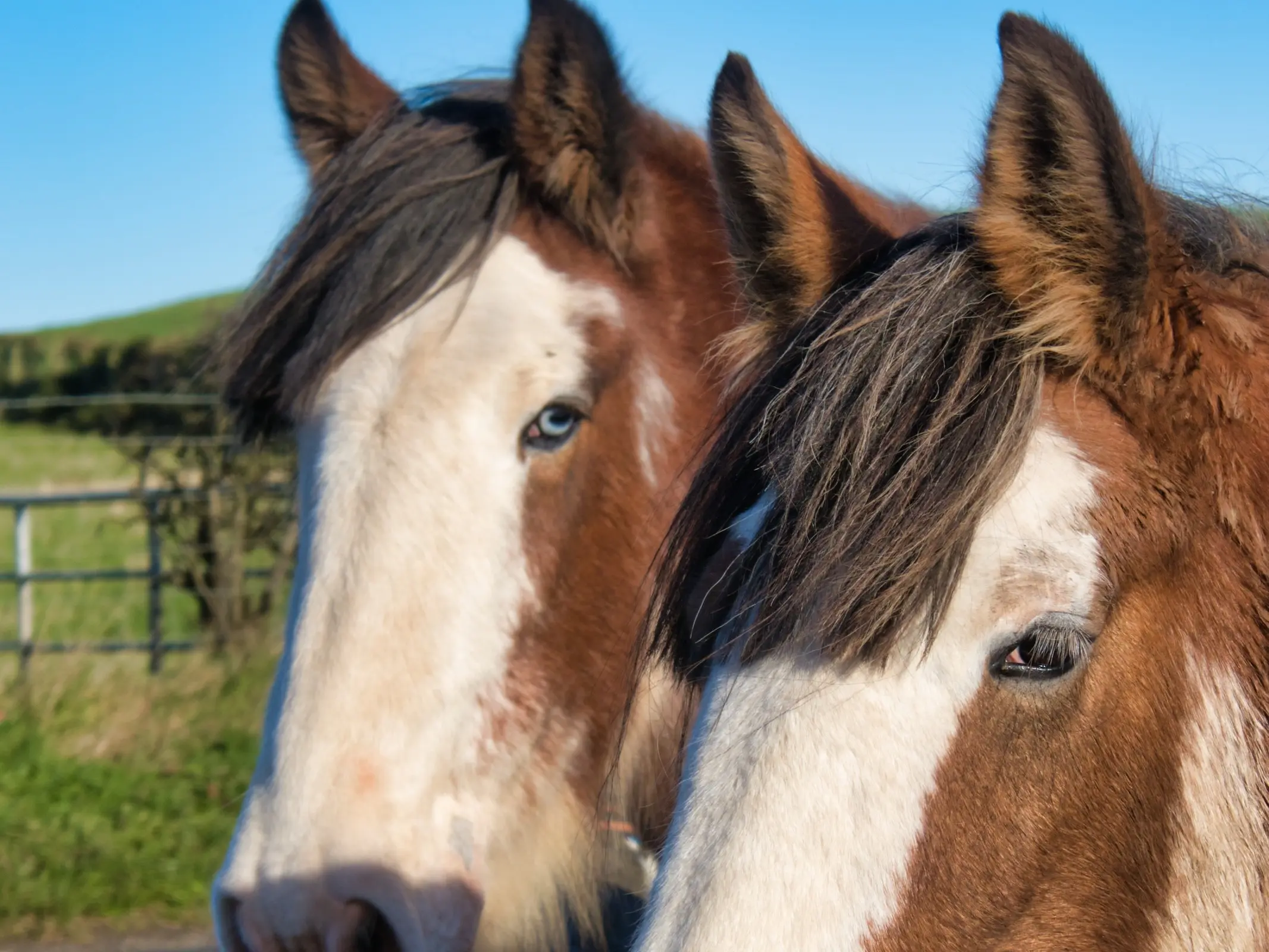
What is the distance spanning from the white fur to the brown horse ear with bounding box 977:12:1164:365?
1.15 meters

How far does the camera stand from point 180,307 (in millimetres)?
52094

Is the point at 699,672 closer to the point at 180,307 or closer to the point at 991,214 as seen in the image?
the point at 991,214

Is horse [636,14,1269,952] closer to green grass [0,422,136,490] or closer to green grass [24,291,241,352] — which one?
green grass [0,422,136,490]

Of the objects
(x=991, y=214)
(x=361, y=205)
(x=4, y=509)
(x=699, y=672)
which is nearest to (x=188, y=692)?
(x=361, y=205)

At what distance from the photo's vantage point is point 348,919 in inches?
79.3

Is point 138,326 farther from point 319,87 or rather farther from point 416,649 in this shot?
point 416,649

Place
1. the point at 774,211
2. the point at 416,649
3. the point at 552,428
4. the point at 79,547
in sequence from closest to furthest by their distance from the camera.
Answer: the point at 774,211
the point at 416,649
the point at 552,428
the point at 79,547

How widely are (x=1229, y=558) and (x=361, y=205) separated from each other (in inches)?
76.8

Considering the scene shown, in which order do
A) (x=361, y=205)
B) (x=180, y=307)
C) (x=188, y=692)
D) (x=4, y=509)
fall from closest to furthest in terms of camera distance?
(x=361, y=205), (x=188, y=692), (x=4, y=509), (x=180, y=307)

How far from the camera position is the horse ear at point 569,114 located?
2.63m

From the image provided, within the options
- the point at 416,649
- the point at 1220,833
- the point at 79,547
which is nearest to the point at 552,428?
the point at 416,649

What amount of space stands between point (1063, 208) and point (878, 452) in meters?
0.39

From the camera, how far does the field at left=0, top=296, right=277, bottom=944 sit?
497 centimetres

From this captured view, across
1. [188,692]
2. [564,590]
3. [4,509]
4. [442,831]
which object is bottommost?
[4,509]
